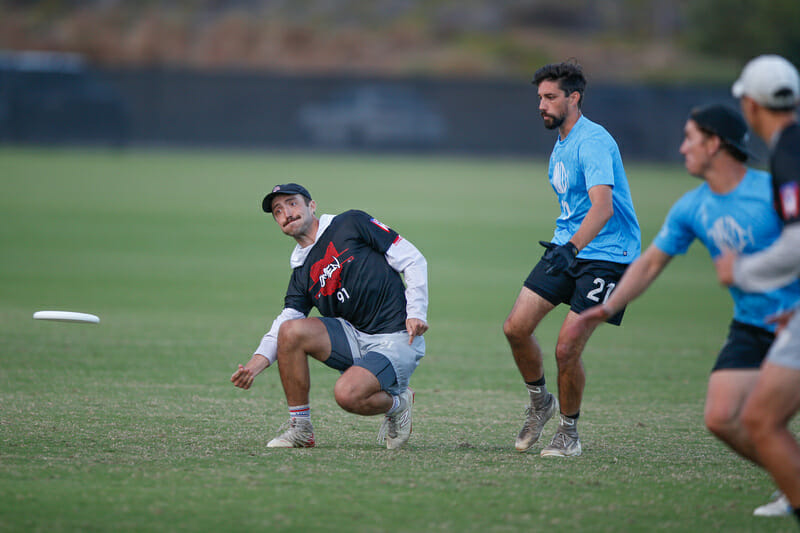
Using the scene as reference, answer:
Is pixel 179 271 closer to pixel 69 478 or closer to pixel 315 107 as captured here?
pixel 69 478

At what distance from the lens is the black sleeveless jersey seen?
6188mm

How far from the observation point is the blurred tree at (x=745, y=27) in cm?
5084

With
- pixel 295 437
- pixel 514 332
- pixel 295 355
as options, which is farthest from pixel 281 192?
pixel 514 332

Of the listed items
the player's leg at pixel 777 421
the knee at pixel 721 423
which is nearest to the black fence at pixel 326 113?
the knee at pixel 721 423

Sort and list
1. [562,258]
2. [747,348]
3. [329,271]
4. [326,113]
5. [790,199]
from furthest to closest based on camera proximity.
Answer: [326,113]
[329,271]
[562,258]
[747,348]
[790,199]

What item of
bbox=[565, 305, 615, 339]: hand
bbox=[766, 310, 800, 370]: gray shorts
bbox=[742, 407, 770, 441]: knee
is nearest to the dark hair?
bbox=[565, 305, 615, 339]: hand

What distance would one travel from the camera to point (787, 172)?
4051 mm

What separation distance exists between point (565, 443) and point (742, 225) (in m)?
1.99

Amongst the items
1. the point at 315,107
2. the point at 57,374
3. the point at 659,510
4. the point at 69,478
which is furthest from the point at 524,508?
the point at 315,107

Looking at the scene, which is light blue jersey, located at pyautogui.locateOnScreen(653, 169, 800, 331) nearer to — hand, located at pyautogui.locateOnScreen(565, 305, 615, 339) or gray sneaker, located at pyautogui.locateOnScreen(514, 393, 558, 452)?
hand, located at pyautogui.locateOnScreen(565, 305, 615, 339)

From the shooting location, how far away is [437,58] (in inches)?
2092

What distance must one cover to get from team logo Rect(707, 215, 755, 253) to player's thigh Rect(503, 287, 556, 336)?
1.75 metres

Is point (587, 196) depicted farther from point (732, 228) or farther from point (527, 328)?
point (732, 228)

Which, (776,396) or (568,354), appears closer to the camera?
(776,396)
